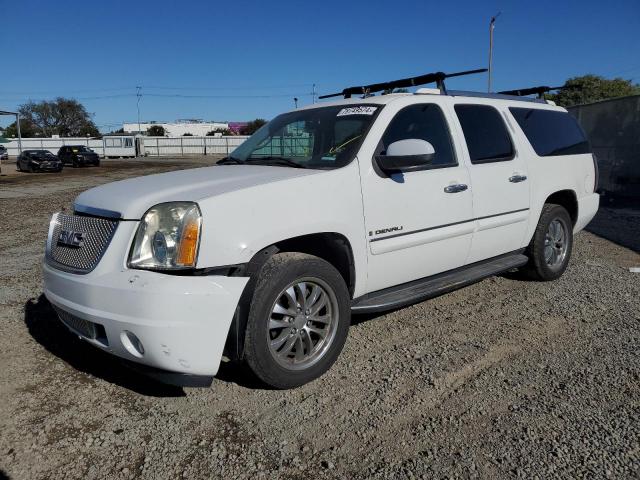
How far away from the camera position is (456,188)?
4.12 metres

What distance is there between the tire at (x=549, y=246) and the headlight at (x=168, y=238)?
3.67 m

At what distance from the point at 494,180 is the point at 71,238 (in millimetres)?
3276

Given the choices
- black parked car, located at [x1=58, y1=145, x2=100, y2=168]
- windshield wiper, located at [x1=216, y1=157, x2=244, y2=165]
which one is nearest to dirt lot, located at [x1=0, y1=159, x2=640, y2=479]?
windshield wiper, located at [x1=216, y1=157, x2=244, y2=165]

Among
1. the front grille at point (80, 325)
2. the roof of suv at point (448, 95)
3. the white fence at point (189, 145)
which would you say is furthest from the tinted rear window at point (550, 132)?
the white fence at point (189, 145)

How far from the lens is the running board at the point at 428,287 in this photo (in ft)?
12.0

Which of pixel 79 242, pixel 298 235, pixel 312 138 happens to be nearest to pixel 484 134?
pixel 312 138

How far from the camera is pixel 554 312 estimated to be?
4.66 m

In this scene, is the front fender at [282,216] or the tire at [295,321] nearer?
the front fender at [282,216]

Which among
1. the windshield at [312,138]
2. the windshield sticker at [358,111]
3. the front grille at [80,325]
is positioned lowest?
the front grille at [80,325]

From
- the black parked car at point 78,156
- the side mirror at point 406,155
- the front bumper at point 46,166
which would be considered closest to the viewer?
the side mirror at point 406,155

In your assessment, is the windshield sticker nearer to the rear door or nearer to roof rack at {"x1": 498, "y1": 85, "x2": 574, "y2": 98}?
the rear door

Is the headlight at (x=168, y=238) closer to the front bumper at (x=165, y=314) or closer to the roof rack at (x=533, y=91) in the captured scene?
the front bumper at (x=165, y=314)

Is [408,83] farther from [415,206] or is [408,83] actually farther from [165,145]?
[165,145]

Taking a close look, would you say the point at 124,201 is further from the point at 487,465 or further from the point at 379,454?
the point at 487,465
